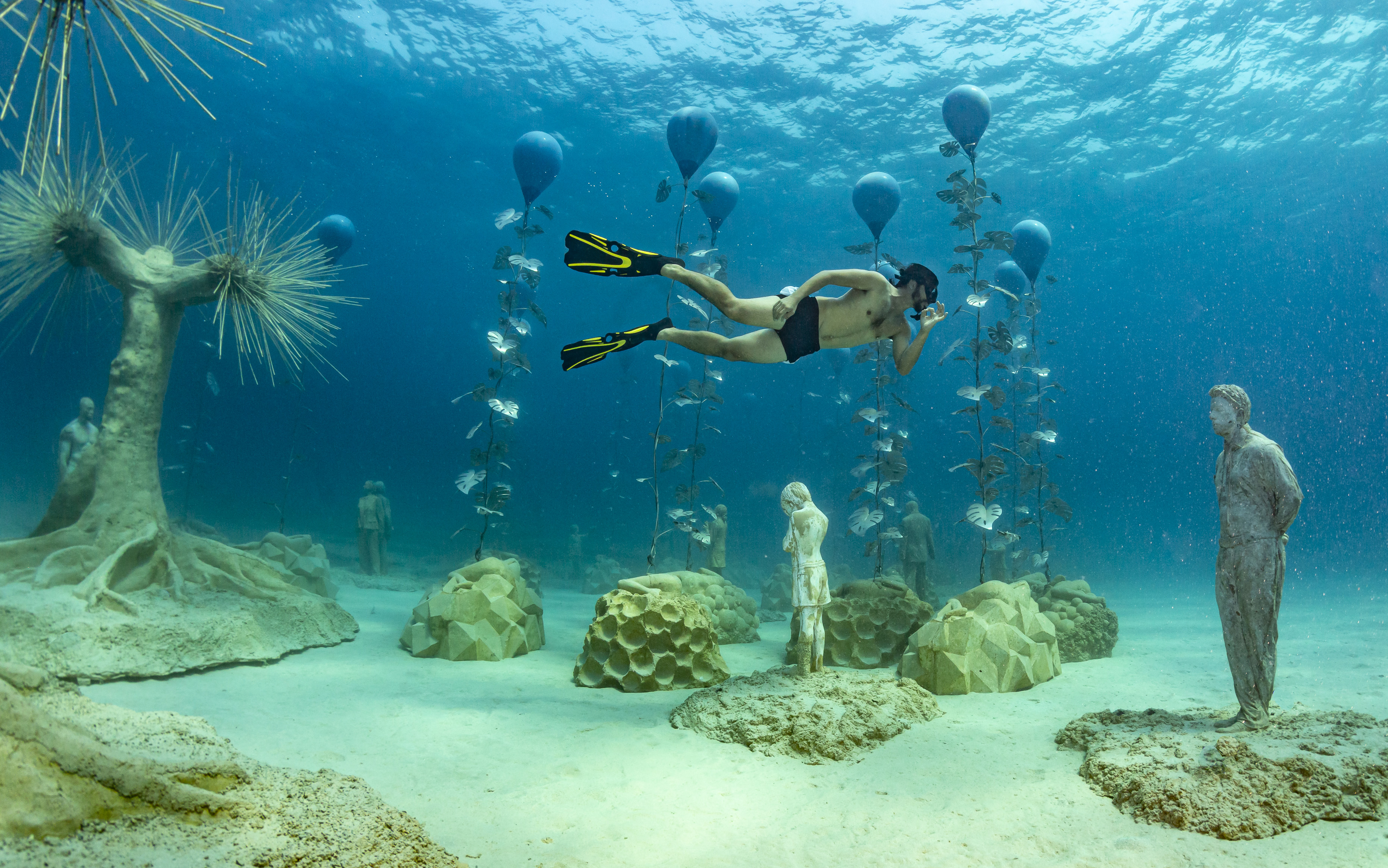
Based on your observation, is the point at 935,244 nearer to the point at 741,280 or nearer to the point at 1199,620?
the point at 741,280

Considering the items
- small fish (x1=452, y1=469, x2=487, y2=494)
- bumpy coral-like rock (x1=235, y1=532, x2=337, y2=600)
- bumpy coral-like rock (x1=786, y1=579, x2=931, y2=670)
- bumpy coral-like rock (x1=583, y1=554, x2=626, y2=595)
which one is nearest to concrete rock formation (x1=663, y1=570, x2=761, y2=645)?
bumpy coral-like rock (x1=786, y1=579, x2=931, y2=670)

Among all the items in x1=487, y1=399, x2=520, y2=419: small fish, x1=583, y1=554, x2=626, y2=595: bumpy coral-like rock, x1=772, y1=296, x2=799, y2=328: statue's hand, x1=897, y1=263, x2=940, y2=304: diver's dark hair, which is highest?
x1=897, y1=263, x2=940, y2=304: diver's dark hair

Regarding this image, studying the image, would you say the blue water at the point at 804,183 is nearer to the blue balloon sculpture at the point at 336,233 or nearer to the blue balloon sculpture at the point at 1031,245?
the blue balloon sculpture at the point at 336,233

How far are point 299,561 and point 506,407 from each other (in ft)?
17.3

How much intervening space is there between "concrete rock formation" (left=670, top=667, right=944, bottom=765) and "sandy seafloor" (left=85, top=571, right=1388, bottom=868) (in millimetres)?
130

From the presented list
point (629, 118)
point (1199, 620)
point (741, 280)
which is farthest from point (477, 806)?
point (741, 280)

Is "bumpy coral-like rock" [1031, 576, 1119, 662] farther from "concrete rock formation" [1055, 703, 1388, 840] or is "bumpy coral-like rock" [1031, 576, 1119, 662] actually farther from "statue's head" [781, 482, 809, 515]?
"statue's head" [781, 482, 809, 515]

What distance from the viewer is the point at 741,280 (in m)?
41.6

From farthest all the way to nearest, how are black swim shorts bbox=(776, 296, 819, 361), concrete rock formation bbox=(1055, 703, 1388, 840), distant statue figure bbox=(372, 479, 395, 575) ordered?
distant statue figure bbox=(372, 479, 395, 575) → black swim shorts bbox=(776, 296, 819, 361) → concrete rock formation bbox=(1055, 703, 1388, 840)

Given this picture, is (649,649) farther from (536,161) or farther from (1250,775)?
(536,161)

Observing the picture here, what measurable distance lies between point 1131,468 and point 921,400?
37.6 m

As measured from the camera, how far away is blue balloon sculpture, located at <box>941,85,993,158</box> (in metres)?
8.43

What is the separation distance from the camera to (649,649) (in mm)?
7180

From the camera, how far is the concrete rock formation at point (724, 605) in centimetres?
954
